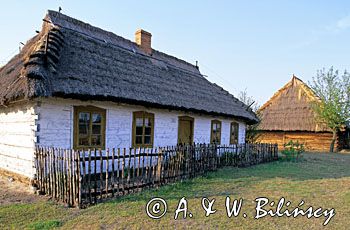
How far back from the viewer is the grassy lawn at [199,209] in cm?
541

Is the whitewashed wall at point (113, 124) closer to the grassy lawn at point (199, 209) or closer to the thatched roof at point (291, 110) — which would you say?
the grassy lawn at point (199, 209)

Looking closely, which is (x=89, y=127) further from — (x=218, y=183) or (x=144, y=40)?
(x=144, y=40)

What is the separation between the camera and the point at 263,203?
6895mm

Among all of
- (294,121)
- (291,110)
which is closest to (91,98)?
(294,121)

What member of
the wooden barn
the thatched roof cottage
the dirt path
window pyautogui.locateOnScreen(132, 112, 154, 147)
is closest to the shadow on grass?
the dirt path

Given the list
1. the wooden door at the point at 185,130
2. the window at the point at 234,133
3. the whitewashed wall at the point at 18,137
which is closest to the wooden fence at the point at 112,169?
the whitewashed wall at the point at 18,137

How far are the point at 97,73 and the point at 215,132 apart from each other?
8067mm

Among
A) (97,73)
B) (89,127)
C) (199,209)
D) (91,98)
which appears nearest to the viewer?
(199,209)

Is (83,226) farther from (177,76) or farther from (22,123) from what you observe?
(177,76)

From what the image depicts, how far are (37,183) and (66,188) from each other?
1.58 m

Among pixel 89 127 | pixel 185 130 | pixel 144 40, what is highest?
pixel 144 40

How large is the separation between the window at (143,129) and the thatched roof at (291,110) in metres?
19.5

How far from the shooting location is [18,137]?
29.7 ft

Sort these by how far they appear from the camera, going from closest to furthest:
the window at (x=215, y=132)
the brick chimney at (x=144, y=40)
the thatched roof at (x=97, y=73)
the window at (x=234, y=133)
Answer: the thatched roof at (x=97, y=73) < the window at (x=215, y=132) < the brick chimney at (x=144, y=40) < the window at (x=234, y=133)
